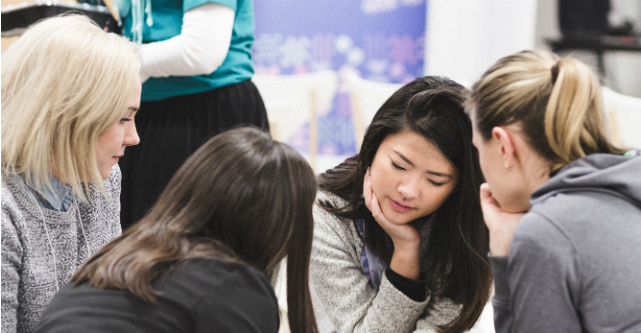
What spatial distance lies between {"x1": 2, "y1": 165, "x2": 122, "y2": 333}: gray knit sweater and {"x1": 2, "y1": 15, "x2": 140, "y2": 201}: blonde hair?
0.19ft

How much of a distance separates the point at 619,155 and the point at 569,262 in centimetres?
23

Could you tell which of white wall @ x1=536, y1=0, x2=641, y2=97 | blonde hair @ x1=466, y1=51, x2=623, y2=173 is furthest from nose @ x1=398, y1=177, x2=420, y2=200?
white wall @ x1=536, y1=0, x2=641, y2=97

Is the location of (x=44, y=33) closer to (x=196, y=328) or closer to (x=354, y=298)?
(x=196, y=328)

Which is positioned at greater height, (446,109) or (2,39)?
(2,39)

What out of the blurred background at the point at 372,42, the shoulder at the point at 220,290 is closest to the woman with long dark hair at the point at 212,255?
the shoulder at the point at 220,290

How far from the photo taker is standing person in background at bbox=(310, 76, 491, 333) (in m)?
1.42

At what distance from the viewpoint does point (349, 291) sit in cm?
148

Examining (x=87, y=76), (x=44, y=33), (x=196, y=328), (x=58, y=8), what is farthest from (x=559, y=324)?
(x=58, y=8)

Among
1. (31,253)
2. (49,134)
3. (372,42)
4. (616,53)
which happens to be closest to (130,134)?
(49,134)

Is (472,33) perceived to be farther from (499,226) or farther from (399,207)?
(499,226)

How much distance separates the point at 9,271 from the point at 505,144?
2.91ft

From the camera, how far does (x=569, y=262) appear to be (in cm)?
92

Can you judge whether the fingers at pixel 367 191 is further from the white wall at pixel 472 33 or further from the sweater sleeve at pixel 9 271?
the white wall at pixel 472 33

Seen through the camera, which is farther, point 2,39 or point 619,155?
point 2,39
